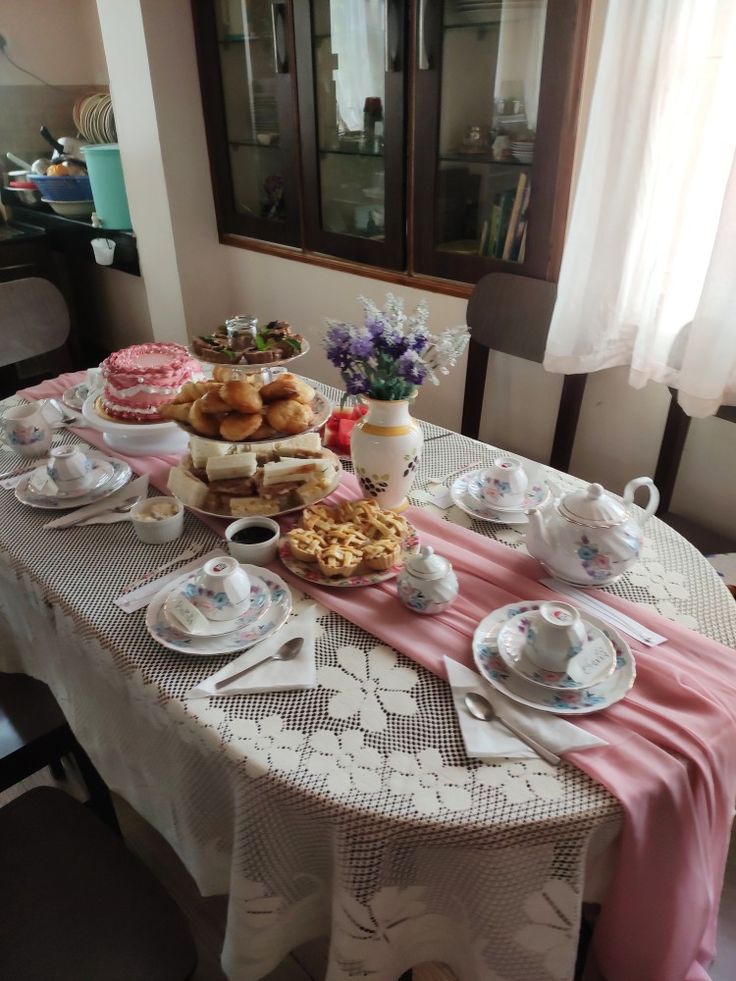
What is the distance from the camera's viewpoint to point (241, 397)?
114 cm

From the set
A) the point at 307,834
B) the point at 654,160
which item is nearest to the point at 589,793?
the point at 307,834

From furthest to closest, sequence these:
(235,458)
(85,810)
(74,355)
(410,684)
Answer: (74,355), (235,458), (85,810), (410,684)

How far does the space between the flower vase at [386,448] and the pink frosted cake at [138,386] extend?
47cm

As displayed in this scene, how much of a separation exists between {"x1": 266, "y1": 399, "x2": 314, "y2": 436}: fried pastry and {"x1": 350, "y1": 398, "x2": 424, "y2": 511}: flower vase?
94 millimetres

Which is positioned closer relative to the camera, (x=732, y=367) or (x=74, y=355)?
(x=732, y=367)

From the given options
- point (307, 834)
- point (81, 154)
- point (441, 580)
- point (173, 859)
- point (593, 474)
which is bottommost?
point (173, 859)

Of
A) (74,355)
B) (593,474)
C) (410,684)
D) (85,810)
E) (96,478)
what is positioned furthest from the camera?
(74,355)

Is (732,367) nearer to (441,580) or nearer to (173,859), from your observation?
(441,580)

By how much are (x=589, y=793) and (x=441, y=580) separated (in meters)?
0.32

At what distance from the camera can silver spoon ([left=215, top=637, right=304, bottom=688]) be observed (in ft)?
2.79

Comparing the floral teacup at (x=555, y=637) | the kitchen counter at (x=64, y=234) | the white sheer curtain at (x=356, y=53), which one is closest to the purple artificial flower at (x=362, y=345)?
the floral teacup at (x=555, y=637)

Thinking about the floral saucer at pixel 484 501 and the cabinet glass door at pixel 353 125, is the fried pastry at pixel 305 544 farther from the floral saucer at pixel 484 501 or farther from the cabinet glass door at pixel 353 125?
the cabinet glass door at pixel 353 125

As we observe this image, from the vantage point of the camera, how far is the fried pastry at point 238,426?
112cm

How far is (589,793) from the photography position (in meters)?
0.71
